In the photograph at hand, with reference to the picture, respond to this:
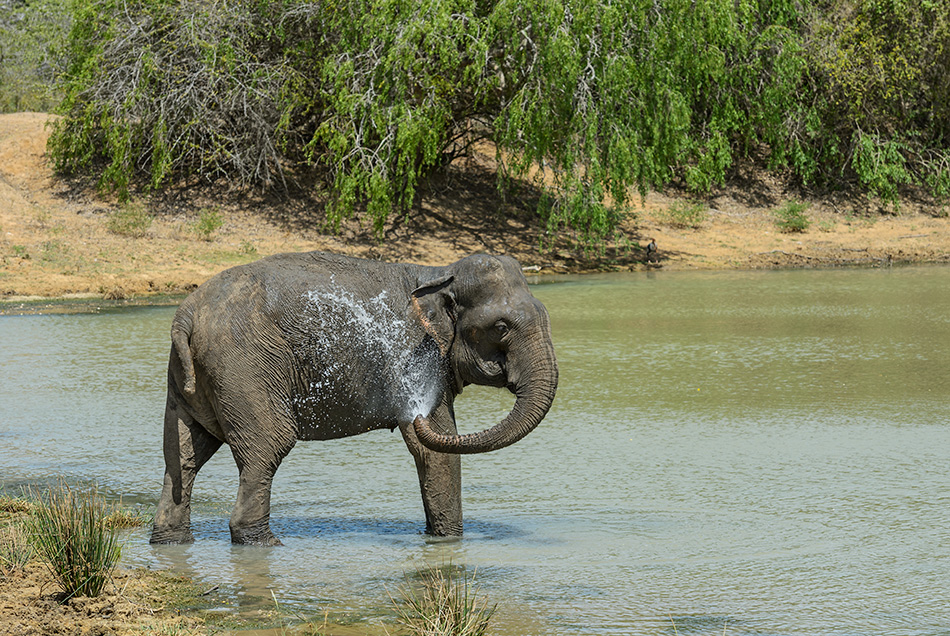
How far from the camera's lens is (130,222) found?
23.3 m

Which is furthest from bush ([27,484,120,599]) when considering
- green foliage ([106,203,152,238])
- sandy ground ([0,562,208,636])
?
green foliage ([106,203,152,238])

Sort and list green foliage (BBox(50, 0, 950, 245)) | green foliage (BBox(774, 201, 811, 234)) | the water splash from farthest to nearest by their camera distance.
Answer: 1. green foliage (BBox(774, 201, 811, 234))
2. green foliage (BBox(50, 0, 950, 245))
3. the water splash

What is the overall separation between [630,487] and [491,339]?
6.91ft

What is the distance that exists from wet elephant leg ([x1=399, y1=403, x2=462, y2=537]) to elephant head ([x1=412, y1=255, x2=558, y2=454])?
248 millimetres

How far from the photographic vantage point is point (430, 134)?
924 inches

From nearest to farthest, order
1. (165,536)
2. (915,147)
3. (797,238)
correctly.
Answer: (165,536) → (797,238) → (915,147)

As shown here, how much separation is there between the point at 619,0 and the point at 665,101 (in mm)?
2246

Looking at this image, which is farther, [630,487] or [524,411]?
[630,487]

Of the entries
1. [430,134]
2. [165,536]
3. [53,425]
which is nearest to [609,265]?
[430,134]

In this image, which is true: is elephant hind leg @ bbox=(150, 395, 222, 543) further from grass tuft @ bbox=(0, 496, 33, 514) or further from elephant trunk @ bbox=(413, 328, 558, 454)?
elephant trunk @ bbox=(413, 328, 558, 454)

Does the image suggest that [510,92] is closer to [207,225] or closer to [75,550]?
[207,225]

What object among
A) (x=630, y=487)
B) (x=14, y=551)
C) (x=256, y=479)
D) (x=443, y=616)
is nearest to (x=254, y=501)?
(x=256, y=479)

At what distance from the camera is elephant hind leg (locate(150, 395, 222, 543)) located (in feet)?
20.9

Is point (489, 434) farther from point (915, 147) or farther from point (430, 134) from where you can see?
point (915, 147)
